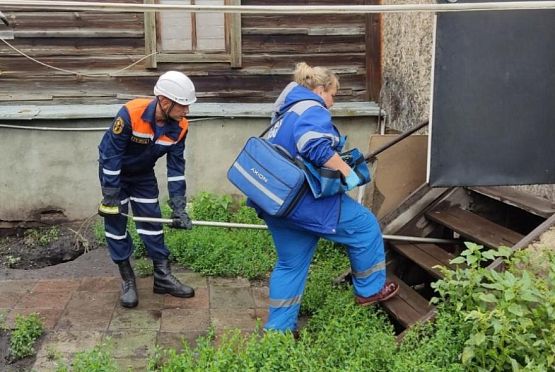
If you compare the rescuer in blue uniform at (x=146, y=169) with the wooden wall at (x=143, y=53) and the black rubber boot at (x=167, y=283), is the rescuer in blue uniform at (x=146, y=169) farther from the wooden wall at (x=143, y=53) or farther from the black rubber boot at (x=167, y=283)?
the wooden wall at (x=143, y=53)

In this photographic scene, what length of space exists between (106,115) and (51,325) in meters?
3.08

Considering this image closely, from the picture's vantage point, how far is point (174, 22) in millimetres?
7281

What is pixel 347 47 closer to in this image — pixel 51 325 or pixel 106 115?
pixel 106 115

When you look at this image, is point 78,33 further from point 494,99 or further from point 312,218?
point 494,99

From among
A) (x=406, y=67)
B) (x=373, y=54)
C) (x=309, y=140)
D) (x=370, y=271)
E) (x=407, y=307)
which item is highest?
(x=373, y=54)

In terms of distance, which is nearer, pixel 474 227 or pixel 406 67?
pixel 474 227

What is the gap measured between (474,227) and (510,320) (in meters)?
1.32

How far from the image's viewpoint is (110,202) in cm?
438

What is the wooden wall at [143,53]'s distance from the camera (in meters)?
7.09

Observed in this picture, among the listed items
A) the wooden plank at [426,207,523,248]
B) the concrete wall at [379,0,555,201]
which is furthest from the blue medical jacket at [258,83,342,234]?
the concrete wall at [379,0,555,201]

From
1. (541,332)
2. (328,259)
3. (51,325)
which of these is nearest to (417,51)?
(328,259)

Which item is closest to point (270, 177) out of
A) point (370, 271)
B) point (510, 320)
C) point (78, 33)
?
A: point (370, 271)

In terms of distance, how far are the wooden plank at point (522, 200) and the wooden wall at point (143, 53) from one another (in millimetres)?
3172

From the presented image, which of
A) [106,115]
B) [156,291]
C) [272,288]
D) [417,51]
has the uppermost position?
[417,51]
